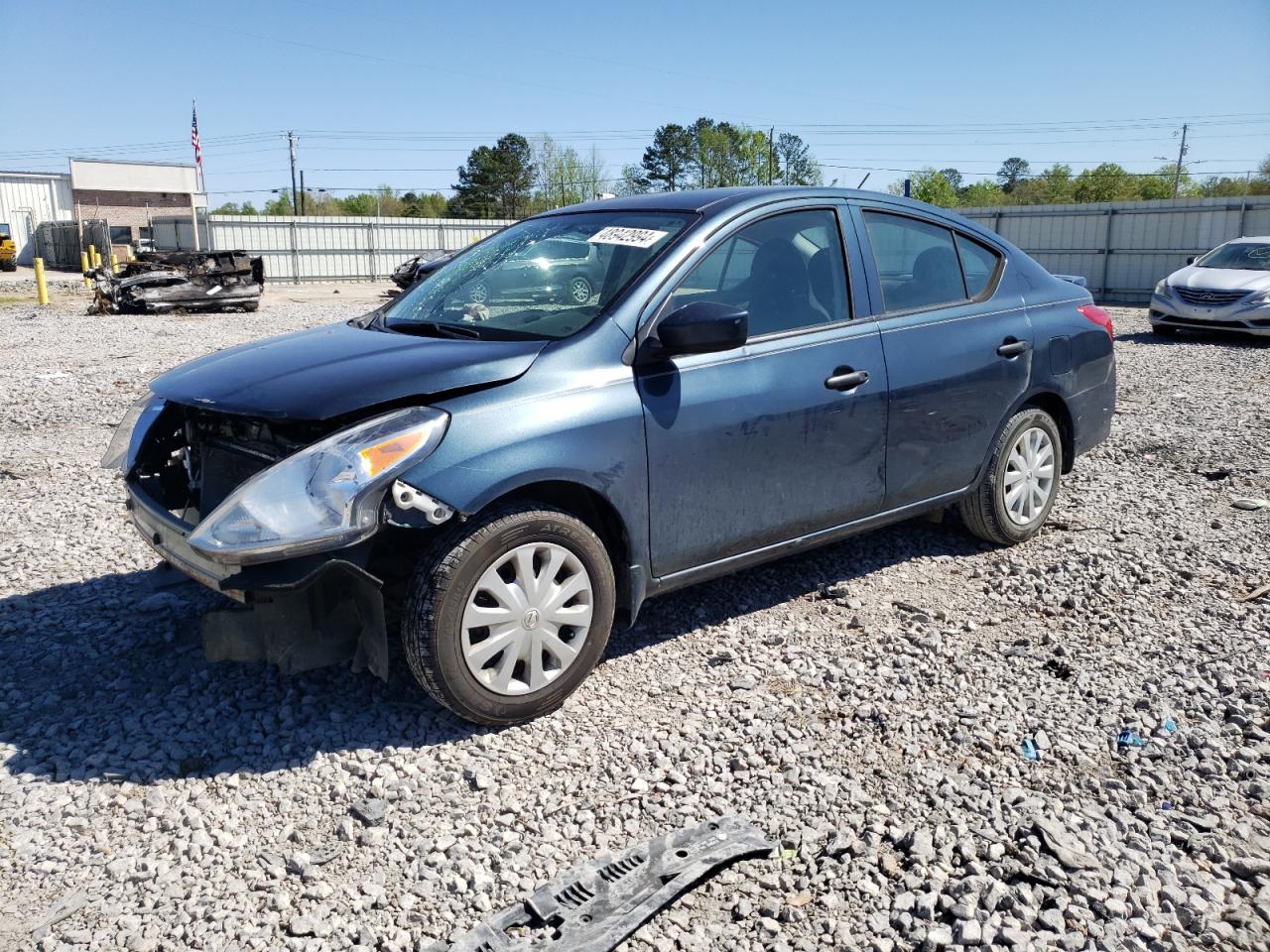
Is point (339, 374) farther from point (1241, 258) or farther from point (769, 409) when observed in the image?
point (1241, 258)

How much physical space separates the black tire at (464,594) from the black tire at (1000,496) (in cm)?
247

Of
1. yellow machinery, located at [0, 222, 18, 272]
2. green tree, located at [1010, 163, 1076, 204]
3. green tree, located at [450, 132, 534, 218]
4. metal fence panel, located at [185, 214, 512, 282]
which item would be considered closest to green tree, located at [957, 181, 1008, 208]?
green tree, located at [1010, 163, 1076, 204]

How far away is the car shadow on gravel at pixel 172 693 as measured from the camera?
342cm

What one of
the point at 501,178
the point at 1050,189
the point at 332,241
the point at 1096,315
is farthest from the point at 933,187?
the point at 1096,315

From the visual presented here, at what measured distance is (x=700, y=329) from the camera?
3.61 meters

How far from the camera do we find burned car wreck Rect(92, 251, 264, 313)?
21531mm

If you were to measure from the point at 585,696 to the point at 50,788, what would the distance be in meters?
1.77

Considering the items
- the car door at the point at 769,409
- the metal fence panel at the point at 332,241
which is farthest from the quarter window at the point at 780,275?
the metal fence panel at the point at 332,241

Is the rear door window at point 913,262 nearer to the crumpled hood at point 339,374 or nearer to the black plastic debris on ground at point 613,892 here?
the crumpled hood at point 339,374

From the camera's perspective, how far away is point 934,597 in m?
4.79

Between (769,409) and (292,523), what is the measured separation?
1851 millimetres

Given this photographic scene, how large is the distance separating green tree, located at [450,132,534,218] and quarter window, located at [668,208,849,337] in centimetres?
7522

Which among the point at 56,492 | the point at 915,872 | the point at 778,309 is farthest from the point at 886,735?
the point at 56,492

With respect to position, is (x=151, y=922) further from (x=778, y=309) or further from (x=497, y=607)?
(x=778, y=309)
